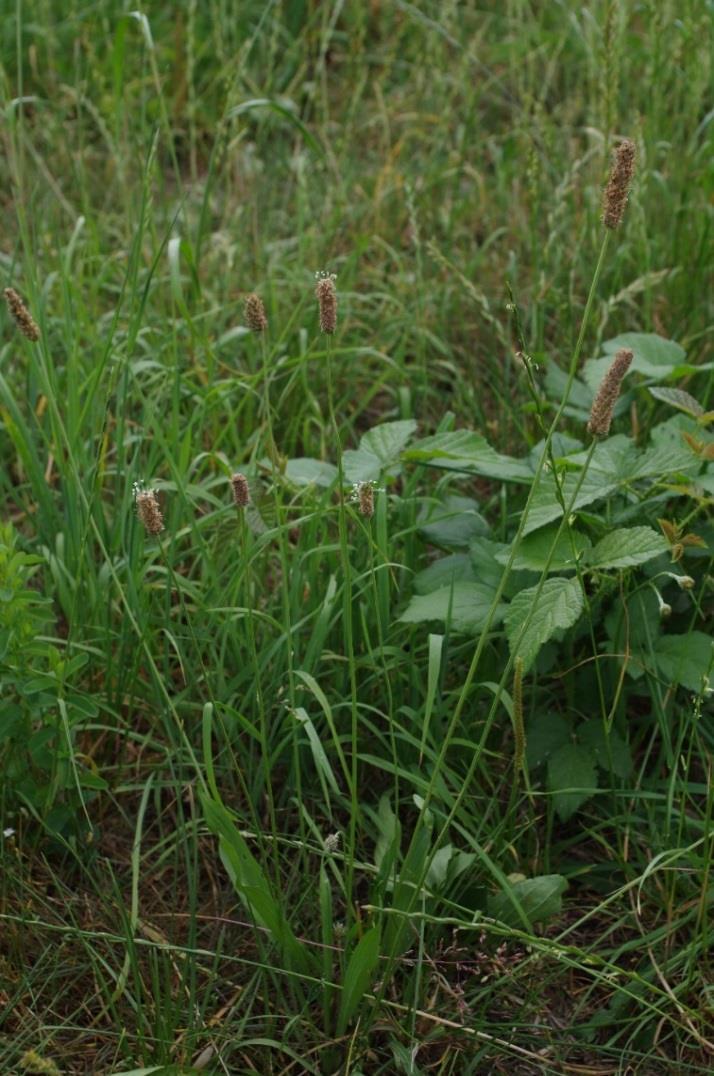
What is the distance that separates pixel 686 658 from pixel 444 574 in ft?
1.21

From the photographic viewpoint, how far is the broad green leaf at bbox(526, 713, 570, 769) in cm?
188

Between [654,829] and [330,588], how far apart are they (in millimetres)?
571

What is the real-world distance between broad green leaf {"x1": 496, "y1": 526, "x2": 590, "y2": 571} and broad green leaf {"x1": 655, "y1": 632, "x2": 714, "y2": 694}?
20 cm

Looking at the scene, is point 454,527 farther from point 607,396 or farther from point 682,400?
point 607,396

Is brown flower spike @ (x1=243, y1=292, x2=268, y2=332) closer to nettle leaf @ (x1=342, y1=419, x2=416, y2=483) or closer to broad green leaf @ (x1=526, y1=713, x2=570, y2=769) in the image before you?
nettle leaf @ (x1=342, y1=419, x2=416, y2=483)

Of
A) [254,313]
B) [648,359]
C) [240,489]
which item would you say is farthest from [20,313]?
[648,359]

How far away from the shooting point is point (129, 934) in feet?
4.94

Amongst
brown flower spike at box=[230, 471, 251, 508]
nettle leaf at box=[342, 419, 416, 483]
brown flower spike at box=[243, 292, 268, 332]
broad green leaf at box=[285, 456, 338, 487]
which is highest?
brown flower spike at box=[243, 292, 268, 332]

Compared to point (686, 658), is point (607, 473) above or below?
above

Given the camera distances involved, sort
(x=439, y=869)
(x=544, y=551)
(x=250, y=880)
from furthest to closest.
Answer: (x=544, y=551) → (x=439, y=869) → (x=250, y=880)

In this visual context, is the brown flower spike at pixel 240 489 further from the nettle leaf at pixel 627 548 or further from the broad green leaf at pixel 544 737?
the broad green leaf at pixel 544 737

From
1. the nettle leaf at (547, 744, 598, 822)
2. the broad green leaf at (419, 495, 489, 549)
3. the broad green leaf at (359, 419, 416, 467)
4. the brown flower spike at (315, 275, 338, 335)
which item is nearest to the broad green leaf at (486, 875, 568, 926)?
the nettle leaf at (547, 744, 598, 822)

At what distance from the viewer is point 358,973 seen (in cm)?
149

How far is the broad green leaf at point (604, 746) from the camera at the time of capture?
1828 mm
